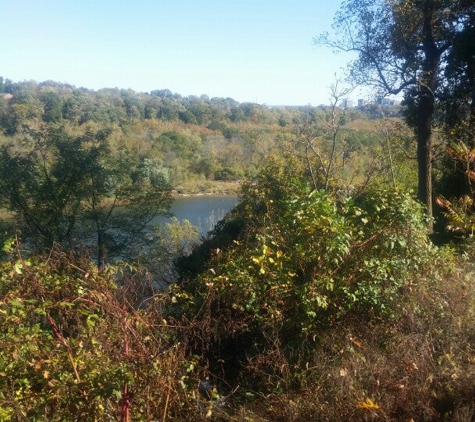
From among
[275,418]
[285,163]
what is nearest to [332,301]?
[275,418]

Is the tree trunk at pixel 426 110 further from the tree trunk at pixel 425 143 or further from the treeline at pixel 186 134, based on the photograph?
the treeline at pixel 186 134

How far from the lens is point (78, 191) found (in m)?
17.3

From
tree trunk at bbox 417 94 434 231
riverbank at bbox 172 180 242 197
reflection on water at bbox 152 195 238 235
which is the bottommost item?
reflection on water at bbox 152 195 238 235

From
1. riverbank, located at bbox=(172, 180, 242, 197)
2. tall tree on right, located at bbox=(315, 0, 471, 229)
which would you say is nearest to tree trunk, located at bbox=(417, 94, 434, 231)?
tall tree on right, located at bbox=(315, 0, 471, 229)

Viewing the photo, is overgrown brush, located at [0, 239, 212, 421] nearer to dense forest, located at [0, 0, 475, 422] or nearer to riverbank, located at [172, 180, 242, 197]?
dense forest, located at [0, 0, 475, 422]

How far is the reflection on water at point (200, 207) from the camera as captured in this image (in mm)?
29172

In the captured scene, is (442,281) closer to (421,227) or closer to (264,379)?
(421,227)

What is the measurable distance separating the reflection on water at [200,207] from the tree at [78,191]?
8659mm

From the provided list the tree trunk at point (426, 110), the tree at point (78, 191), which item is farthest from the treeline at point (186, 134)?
the tree trunk at point (426, 110)

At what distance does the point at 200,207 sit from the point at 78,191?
15863 millimetres

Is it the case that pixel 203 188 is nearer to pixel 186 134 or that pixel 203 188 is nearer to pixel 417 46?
pixel 186 134

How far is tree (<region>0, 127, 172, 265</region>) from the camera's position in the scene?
1667 cm

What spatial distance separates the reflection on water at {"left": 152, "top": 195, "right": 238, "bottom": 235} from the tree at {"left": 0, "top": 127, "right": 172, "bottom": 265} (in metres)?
8.66

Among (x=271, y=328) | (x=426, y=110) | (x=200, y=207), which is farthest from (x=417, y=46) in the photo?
(x=200, y=207)
